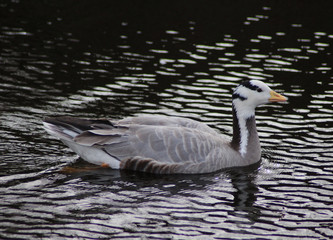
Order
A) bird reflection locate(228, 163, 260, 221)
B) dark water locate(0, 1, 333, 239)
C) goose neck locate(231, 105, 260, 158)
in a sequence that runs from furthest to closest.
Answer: goose neck locate(231, 105, 260, 158), bird reflection locate(228, 163, 260, 221), dark water locate(0, 1, 333, 239)

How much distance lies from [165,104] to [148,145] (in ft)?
12.3

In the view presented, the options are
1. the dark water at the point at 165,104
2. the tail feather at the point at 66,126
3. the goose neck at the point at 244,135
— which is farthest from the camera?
the goose neck at the point at 244,135

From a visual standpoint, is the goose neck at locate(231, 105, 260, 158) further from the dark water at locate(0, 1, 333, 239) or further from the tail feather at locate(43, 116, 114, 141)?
the tail feather at locate(43, 116, 114, 141)

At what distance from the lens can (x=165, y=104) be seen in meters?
16.2

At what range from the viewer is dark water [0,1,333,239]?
407 inches

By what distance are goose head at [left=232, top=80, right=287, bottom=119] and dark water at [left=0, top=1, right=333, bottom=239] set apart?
3.91ft

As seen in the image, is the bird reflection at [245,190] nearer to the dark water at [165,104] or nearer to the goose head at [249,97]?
the dark water at [165,104]

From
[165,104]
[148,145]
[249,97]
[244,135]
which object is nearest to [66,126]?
[148,145]

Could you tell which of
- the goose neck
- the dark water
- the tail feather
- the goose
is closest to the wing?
the goose

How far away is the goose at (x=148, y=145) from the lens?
12.6 meters

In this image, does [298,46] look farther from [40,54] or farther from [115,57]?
[40,54]

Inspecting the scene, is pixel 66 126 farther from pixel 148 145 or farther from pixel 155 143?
pixel 155 143

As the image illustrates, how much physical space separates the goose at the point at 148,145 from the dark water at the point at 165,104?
324mm

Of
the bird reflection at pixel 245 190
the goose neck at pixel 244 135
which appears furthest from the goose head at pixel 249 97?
the bird reflection at pixel 245 190
